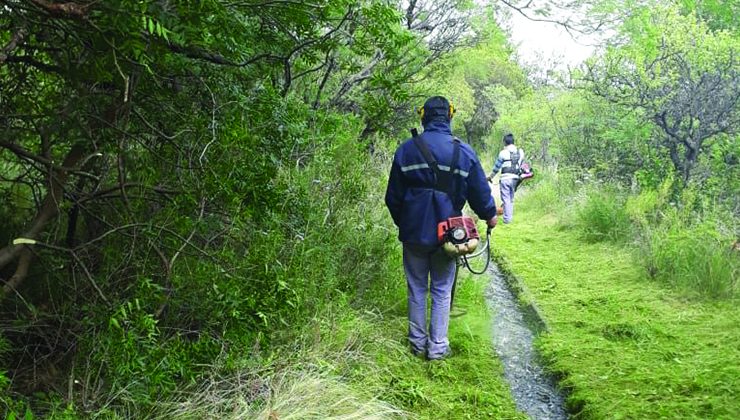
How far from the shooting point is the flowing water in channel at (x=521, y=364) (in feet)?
14.5

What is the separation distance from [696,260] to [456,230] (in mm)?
3409

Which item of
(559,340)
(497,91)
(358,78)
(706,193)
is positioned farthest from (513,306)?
(497,91)

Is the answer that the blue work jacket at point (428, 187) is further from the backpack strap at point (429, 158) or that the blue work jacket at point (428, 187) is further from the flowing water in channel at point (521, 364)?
the flowing water in channel at point (521, 364)

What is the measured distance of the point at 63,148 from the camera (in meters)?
4.18

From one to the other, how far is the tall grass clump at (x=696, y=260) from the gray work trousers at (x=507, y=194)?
14.1ft

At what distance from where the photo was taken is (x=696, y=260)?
6.69 m

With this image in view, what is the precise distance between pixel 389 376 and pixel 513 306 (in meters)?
2.95

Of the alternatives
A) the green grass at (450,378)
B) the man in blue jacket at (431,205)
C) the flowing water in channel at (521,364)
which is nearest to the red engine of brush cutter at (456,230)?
the man in blue jacket at (431,205)

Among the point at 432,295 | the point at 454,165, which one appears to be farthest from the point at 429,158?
the point at 432,295

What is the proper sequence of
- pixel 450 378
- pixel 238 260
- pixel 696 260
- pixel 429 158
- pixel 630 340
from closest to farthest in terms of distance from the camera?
pixel 238 260, pixel 450 378, pixel 429 158, pixel 630 340, pixel 696 260

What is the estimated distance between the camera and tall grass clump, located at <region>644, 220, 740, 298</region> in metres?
6.38

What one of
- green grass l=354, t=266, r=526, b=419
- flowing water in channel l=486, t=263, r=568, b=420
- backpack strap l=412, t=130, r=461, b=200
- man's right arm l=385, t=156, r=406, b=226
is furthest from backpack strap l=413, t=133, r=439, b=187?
flowing water in channel l=486, t=263, r=568, b=420

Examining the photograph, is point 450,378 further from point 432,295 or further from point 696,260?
point 696,260

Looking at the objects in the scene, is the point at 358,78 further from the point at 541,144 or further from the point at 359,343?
the point at 541,144
